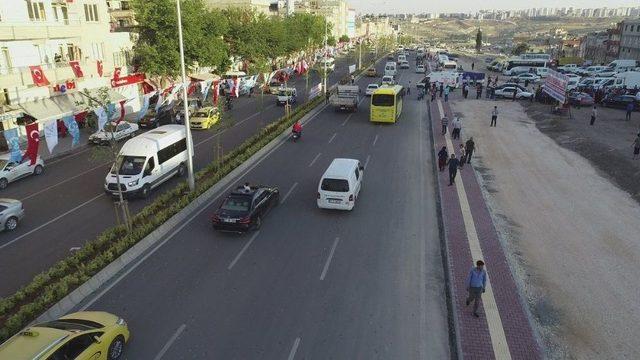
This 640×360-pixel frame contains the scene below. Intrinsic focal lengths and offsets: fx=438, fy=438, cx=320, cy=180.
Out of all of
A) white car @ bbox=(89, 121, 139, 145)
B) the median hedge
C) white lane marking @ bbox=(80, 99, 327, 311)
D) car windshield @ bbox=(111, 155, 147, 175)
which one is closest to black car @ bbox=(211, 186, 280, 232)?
white lane marking @ bbox=(80, 99, 327, 311)

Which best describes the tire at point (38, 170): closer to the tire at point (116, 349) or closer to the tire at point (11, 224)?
the tire at point (11, 224)

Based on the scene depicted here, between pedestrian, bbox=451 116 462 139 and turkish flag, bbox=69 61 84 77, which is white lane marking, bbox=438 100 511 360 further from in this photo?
turkish flag, bbox=69 61 84 77

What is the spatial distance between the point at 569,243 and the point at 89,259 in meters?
17.9

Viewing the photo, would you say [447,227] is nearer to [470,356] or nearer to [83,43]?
[470,356]

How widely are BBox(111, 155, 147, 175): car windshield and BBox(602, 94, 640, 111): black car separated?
44.3m

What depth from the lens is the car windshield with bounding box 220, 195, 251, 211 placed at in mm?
17656

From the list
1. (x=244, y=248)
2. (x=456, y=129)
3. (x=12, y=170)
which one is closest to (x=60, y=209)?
(x=12, y=170)

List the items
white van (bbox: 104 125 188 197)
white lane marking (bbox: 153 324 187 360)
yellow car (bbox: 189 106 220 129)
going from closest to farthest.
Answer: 1. white lane marking (bbox: 153 324 187 360)
2. white van (bbox: 104 125 188 197)
3. yellow car (bbox: 189 106 220 129)

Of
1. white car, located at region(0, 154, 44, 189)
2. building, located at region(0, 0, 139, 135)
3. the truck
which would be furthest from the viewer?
the truck

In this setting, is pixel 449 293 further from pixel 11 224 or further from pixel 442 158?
pixel 11 224

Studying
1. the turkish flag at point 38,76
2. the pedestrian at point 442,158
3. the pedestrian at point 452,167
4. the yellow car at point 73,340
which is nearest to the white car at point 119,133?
the turkish flag at point 38,76

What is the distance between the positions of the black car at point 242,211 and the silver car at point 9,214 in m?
8.46

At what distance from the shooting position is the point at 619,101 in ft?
143

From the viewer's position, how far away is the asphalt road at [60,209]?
52.6 feet
